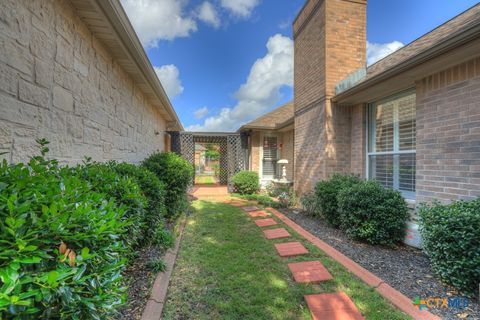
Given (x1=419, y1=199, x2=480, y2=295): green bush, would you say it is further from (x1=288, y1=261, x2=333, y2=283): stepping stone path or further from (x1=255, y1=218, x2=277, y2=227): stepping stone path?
(x1=255, y1=218, x2=277, y2=227): stepping stone path

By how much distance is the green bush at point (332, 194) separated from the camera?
15.9 ft

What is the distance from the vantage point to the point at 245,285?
265 centimetres

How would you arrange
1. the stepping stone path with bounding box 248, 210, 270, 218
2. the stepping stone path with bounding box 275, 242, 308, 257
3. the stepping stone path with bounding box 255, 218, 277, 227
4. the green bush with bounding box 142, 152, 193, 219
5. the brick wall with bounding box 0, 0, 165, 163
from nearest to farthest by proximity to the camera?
the brick wall with bounding box 0, 0, 165, 163, the stepping stone path with bounding box 275, 242, 308, 257, the stepping stone path with bounding box 255, 218, 277, 227, the green bush with bounding box 142, 152, 193, 219, the stepping stone path with bounding box 248, 210, 270, 218

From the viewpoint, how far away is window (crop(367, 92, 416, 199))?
431 cm

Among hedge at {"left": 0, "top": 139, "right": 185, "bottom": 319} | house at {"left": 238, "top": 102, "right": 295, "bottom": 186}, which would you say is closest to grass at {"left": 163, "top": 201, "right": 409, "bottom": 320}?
hedge at {"left": 0, "top": 139, "right": 185, "bottom": 319}

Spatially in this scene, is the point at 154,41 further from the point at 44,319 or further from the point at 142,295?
the point at 44,319

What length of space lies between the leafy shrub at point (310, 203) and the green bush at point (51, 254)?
5.14 m

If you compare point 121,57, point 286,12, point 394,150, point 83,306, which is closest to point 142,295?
point 83,306

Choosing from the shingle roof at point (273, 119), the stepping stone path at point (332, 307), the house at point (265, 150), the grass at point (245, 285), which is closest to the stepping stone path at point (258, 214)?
the grass at point (245, 285)

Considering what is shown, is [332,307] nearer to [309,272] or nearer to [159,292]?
[309,272]

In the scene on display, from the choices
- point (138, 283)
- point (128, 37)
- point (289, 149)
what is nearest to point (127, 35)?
point (128, 37)

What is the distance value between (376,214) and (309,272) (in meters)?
1.73

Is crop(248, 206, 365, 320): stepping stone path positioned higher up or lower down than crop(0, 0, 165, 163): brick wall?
lower down

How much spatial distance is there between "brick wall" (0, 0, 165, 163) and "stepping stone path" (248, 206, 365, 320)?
10.1 feet
